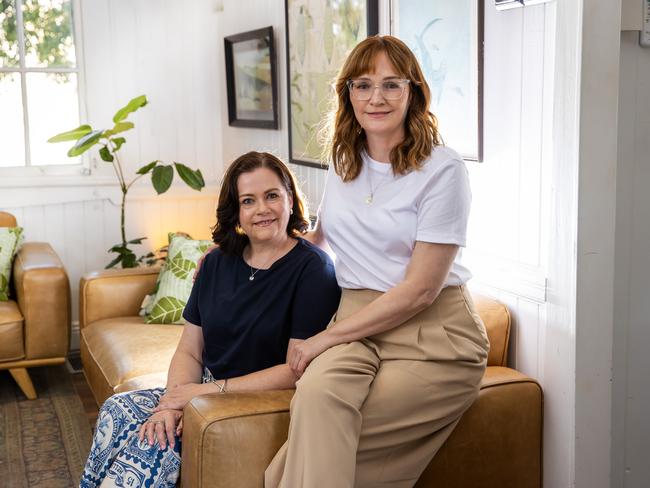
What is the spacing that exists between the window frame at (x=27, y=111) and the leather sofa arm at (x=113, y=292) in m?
1.15

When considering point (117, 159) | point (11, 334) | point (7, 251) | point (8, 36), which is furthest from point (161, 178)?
point (8, 36)

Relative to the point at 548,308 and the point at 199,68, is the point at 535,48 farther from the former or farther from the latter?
the point at 199,68

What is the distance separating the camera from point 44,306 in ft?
12.5

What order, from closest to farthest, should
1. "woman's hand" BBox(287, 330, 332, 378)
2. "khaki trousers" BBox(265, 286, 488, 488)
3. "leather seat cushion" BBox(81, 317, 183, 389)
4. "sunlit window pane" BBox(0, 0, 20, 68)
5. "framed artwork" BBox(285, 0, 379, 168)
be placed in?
A: "khaki trousers" BBox(265, 286, 488, 488) → "woman's hand" BBox(287, 330, 332, 378) → "leather seat cushion" BBox(81, 317, 183, 389) → "framed artwork" BBox(285, 0, 379, 168) → "sunlit window pane" BBox(0, 0, 20, 68)

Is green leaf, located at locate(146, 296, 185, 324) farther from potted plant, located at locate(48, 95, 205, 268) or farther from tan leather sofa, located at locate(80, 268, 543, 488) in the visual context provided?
potted plant, located at locate(48, 95, 205, 268)

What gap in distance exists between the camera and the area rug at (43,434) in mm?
3141

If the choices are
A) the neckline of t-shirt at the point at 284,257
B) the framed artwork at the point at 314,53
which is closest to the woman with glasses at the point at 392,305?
the neckline of t-shirt at the point at 284,257

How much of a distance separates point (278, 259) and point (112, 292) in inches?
67.0

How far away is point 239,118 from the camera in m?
4.70

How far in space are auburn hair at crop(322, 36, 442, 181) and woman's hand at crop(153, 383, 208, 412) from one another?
2.13 feet

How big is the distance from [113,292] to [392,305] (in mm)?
2079

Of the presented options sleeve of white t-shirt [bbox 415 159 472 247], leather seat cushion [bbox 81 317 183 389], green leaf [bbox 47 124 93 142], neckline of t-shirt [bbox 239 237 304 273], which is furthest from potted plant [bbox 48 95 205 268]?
sleeve of white t-shirt [bbox 415 159 472 247]

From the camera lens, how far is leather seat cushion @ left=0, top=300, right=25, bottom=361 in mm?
3781

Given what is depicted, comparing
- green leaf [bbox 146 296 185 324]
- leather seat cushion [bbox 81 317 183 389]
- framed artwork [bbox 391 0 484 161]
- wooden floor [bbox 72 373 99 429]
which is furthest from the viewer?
wooden floor [bbox 72 373 99 429]
